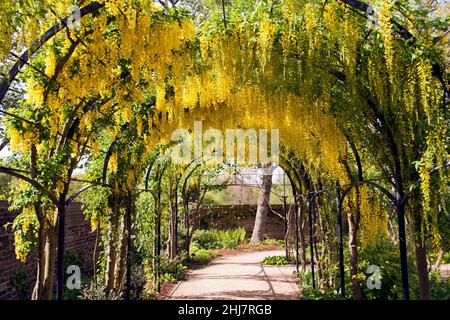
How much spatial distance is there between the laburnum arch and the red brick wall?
1.45 metres

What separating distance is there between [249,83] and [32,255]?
383 centimetres

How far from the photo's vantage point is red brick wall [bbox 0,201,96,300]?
521 centimetres

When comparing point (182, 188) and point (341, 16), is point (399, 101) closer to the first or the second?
point (341, 16)

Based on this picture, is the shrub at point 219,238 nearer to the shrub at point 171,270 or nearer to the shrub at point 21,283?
the shrub at point 171,270

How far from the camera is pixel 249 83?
180 inches

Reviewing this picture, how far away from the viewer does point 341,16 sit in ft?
10.7

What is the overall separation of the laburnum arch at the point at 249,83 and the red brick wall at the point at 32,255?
145 cm

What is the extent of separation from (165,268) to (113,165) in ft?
12.2

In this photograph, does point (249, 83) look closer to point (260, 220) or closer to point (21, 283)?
point (21, 283)

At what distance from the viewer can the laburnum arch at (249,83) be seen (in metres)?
2.98

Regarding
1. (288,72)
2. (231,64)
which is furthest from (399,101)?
(231,64)

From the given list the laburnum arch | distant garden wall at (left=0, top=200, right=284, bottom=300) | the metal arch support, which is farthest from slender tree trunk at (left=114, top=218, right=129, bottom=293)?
the metal arch support

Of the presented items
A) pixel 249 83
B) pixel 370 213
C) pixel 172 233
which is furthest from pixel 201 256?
pixel 249 83

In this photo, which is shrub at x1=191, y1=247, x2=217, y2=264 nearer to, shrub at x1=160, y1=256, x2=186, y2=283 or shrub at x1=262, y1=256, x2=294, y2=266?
shrub at x1=262, y1=256, x2=294, y2=266
